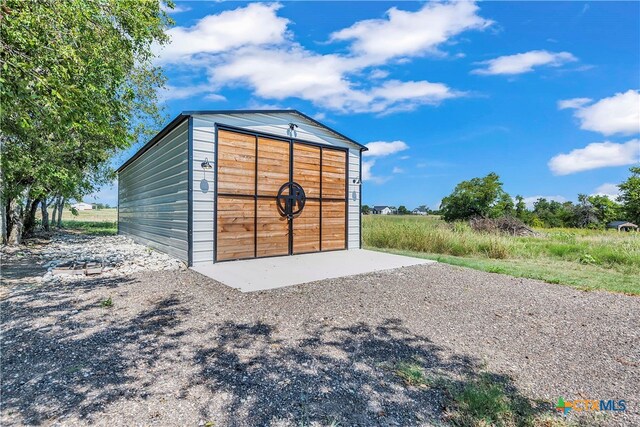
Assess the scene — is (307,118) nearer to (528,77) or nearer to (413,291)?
(413,291)

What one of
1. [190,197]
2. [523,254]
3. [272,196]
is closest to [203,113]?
[190,197]

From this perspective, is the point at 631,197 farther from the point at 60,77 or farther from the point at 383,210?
the point at 60,77

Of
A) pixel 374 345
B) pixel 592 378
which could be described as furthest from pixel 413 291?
pixel 592 378

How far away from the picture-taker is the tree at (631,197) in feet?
90.5

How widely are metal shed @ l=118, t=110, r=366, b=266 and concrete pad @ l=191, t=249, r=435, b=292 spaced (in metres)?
0.48

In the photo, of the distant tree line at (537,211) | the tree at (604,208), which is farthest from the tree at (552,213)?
the tree at (604,208)

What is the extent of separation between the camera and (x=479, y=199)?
24.0 meters

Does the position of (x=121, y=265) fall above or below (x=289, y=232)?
below

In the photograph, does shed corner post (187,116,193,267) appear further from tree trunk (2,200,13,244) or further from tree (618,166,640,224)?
tree (618,166,640,224)

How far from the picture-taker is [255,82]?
941 cm

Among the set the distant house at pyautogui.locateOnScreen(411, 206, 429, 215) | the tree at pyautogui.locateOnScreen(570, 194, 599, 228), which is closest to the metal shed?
the distant house at pyautogui.locateOnScreen(411, 206, 429, 215)

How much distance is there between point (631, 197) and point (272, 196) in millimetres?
35728

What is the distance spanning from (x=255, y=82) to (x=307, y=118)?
260 centimetres

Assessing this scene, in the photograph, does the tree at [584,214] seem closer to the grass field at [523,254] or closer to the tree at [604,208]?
the tree at [604,208]
